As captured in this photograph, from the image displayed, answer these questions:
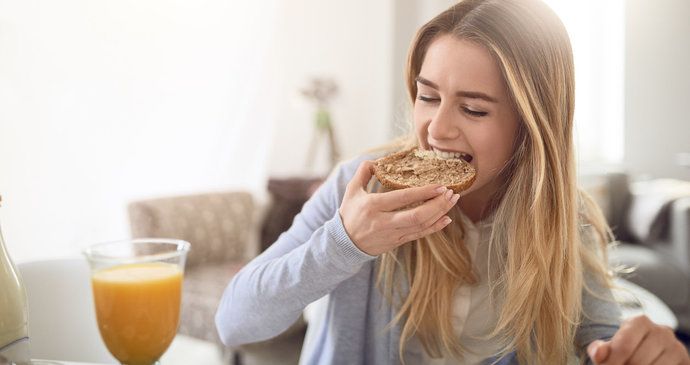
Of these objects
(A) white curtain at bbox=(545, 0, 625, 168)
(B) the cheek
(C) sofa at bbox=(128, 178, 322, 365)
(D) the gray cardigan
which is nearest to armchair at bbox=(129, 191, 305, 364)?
(C) sofa at bbox=(128, 178, 322, 365)

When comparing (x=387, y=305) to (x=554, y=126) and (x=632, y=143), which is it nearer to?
(x=554, y=126)

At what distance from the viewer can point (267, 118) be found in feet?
14.0

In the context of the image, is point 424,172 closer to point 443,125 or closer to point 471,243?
point 443,125

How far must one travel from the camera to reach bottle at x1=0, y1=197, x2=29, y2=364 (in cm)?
80

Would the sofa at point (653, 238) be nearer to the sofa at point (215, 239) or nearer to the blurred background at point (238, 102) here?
the blurred background at point (238, 102)

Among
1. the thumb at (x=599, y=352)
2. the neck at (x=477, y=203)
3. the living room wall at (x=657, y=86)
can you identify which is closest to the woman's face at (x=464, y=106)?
the neck at (x=477, y=203)

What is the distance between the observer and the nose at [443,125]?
1092 mm

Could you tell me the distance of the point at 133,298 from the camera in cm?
81

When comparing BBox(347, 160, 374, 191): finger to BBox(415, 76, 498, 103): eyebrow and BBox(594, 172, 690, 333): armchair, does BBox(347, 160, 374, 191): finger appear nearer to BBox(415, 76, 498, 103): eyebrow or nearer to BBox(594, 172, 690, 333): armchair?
BBox(415, 76, 498, 103): eyebrow

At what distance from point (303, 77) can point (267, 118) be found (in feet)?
2.96

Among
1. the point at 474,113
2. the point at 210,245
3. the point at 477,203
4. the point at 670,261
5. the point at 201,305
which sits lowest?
the point at 670,261

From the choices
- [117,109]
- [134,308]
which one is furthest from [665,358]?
[117,109]

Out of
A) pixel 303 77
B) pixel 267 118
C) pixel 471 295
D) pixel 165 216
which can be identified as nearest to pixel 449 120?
pixel 471 295

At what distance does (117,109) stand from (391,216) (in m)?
2.54
